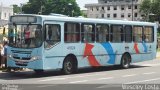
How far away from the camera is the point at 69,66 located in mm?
22484

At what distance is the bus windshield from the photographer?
20688 millimetres

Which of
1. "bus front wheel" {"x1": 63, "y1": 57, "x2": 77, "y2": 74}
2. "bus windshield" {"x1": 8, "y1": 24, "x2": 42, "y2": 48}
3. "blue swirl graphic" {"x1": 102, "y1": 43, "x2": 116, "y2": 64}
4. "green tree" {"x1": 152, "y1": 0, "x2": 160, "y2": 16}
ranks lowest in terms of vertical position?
"bus front wheel" {"x1": 63, "y1": 57, "x2": 77, "y2": 74}

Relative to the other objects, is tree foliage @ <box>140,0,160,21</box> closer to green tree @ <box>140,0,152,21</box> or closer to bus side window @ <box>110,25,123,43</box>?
green tree @ <box>140,0,152,21</box>

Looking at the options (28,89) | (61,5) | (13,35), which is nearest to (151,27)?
(13,35)

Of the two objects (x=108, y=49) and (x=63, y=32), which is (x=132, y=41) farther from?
(x=63, y=32)

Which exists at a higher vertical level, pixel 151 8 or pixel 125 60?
pixel 151 8

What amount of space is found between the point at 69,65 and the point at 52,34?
6.49ft

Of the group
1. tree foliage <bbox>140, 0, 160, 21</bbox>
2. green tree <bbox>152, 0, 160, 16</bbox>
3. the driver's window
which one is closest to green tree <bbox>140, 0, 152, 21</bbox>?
tree foliage <bbox>140, 0, 160, 21</bbox>

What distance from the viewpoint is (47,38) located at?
21.0 meters

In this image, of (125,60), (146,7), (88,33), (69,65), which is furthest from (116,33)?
(146,7)

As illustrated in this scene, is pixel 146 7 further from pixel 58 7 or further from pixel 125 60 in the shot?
pixel 125 60

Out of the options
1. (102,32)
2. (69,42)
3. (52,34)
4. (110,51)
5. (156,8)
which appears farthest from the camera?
(156,8)

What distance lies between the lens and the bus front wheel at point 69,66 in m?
22.2

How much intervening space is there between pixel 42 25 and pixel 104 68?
7.43m
